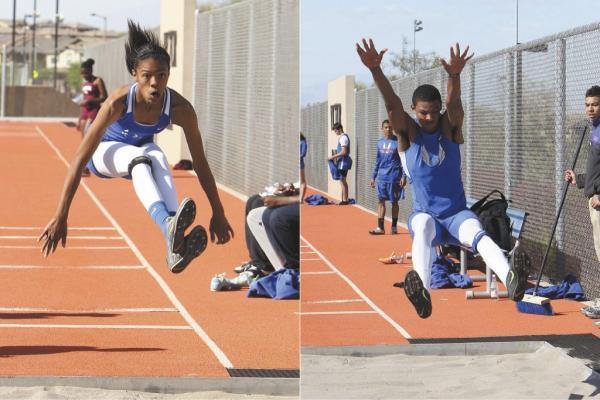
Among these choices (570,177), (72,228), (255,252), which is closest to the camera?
(570,177)

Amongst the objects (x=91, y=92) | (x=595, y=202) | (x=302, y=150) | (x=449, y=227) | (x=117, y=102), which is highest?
(x=91, y=92)

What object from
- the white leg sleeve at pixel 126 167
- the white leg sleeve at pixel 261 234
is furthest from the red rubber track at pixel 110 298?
the white leg sleeve at pixel 126 167

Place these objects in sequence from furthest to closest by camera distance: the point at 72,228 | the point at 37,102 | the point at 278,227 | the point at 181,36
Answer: the point at 37,102 → the point at 72,228 → the point at 278,227 → the point at 181,36

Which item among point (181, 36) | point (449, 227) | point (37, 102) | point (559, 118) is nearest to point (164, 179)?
point (449, 227)

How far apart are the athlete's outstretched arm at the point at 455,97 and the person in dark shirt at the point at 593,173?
81cm

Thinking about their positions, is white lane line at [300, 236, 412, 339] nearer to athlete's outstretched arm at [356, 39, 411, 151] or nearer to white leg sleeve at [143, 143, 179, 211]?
white leg sleeve at [143, 143, 179, 211]

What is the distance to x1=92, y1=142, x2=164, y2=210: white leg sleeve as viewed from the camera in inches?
279

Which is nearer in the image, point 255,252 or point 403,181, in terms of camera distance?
point 403,181

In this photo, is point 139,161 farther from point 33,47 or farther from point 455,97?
point 33,47

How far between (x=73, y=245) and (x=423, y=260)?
5.16 m

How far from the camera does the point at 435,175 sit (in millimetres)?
6926

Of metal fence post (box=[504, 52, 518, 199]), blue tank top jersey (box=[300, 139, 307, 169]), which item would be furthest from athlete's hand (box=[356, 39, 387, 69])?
metal fence post (box=[504, 52, 518, 199])

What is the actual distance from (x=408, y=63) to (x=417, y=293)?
3.88ft

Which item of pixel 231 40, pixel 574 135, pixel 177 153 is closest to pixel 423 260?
pixel 574 135
